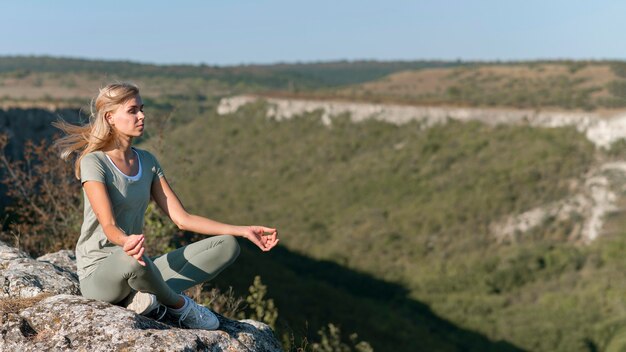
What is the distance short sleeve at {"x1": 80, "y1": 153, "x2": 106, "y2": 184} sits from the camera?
5250 mm

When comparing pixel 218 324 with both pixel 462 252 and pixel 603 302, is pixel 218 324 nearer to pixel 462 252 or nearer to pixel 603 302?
pixel 603 302

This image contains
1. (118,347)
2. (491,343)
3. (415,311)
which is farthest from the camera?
(415,311)

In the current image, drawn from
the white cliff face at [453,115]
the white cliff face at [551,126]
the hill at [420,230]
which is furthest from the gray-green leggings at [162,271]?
the white cliff face at [453,115]

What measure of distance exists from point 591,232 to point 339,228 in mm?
11041

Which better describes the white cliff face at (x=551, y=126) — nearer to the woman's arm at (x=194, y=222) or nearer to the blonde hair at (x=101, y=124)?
the woman's arm at (x=194, y=222)

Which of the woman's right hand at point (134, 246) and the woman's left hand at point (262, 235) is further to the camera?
the woman's left hand at point (262, 235)

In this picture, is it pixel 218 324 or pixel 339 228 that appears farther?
pixel 339 228

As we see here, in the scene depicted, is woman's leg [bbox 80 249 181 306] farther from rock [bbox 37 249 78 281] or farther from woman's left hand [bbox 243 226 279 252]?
rock [bbox 37 249 78 281]

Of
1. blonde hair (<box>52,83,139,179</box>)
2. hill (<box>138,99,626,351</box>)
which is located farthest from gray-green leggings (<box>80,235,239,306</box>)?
hill (<box>138,99,626,351</box>)

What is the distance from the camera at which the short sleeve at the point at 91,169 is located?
5250mm

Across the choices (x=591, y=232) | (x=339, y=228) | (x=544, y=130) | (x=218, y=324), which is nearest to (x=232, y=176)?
(x=339, y=228)

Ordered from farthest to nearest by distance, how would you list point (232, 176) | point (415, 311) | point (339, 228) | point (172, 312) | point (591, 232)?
point (232, 176), point (339, 228), point (591, 232), point (415, 311), point (172, 312)

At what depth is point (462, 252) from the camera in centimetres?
3312

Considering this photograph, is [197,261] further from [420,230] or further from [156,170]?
[420,230]
